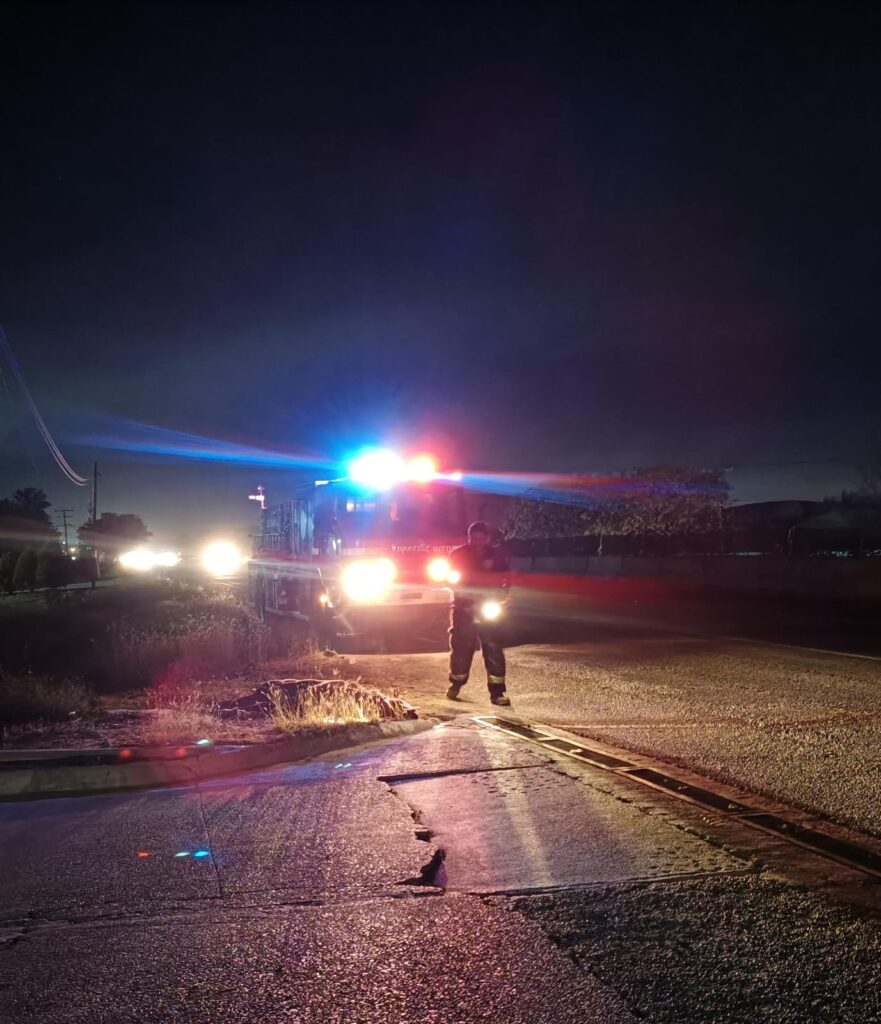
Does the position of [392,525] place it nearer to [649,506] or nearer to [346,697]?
[346,697]

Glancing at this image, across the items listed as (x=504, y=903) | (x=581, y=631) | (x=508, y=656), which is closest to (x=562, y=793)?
(x=504, y=903)

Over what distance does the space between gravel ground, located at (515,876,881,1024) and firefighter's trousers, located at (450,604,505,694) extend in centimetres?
565

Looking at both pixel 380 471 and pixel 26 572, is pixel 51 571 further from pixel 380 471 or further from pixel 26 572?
pixel 380 471

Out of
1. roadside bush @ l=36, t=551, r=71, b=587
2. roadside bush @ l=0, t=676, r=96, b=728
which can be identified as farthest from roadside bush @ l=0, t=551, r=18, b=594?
roadside bush @ l=0, t=676, r=96, b=728

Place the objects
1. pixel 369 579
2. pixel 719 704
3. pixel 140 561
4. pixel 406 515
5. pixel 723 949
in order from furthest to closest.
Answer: pixel 140 561, pixel 406 515, pixel 369 579, pixel 719 704, pixel 723 949

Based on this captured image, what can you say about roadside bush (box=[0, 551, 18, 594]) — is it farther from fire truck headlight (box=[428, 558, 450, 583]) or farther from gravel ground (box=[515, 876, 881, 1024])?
gravel ground (box=[515, 876, 881, 1024])

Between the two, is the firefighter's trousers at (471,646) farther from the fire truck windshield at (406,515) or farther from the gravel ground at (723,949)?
the gravel ground at (723,949)

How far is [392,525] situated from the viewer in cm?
1583

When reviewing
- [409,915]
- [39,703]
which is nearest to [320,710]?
[39,703]

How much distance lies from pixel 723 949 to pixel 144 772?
4.63 metres

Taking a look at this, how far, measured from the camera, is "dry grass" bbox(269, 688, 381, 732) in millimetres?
8385

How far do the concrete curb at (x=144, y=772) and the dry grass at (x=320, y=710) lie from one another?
0.36m

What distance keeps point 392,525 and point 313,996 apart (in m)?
12.2

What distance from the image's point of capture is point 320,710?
8.85 metres
